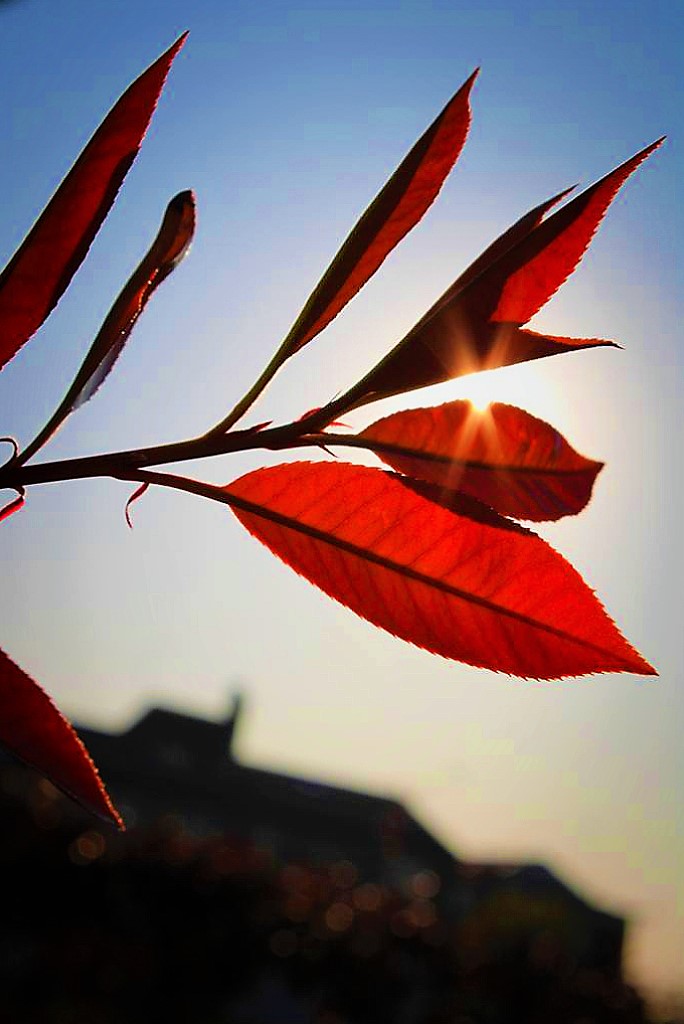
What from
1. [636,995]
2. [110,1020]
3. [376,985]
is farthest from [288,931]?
[636,995]

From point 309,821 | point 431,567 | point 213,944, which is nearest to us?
point 431,567

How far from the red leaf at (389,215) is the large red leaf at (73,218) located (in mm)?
119

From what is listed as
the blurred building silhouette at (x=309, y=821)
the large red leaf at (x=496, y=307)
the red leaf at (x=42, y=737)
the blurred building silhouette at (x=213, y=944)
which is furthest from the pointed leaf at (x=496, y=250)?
the blurred building silhouette at (x=309, y=821)

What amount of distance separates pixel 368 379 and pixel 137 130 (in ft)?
0.57

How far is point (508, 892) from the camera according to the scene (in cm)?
2470

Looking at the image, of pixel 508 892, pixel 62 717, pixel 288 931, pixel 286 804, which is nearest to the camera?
pixel 62 717

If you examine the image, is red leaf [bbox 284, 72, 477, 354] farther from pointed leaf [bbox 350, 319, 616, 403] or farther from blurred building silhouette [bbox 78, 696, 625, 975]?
blurred building silhouette [bbox 78, 696, 625, 975]

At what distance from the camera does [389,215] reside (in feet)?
1.57

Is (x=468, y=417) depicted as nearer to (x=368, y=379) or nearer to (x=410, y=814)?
(x=368, y=379)

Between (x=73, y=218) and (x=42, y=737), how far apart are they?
0.26m

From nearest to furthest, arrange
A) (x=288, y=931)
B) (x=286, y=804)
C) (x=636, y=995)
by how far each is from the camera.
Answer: (x=288, y=931) → (x=636, y=995) → (x=286, y=804)

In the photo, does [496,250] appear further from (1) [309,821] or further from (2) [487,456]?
(1) [309,821]

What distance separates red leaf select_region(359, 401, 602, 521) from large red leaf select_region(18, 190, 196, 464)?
14cm

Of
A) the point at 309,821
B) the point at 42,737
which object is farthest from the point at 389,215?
the point at 309,821
